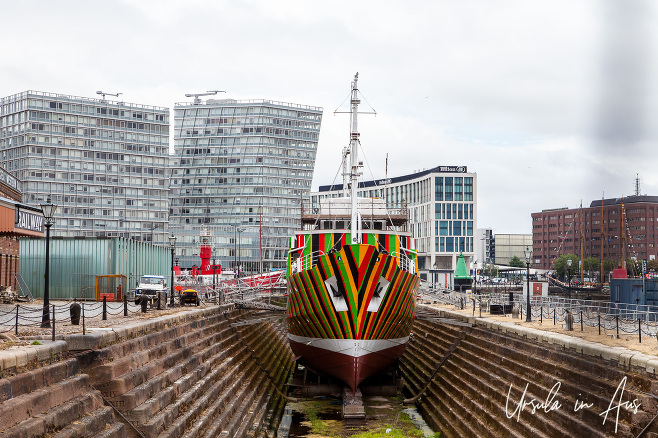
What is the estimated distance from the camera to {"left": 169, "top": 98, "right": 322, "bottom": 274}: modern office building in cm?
12525

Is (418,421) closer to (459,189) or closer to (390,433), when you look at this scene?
(390,433)

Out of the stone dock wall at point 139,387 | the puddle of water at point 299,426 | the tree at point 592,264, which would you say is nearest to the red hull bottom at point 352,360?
the puddle of water at point 299,426

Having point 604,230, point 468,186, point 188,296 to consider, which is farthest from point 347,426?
point 468,186

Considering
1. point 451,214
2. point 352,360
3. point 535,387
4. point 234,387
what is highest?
point 451,214

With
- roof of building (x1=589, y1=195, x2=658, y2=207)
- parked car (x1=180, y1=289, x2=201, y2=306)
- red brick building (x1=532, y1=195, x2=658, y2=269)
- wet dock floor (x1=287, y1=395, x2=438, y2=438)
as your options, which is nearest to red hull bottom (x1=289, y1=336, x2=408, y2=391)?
wet dock floor (x1=287, y1=395, x2=438, y2=438)

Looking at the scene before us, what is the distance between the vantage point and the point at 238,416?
18391 mm

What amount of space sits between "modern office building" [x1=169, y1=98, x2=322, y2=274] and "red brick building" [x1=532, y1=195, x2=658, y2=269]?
52.3 metres

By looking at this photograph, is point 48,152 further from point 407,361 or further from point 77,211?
point 407,361

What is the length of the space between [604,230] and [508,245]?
8965 cm

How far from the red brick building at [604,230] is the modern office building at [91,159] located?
74.2 metres

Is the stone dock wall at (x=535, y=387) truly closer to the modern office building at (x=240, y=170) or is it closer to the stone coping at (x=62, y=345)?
the stone coping at (x=62, y=345)

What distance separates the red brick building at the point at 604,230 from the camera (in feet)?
311

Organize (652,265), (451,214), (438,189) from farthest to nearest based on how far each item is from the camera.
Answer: (438,189) < (451,214) < (652,265)

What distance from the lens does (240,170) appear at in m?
126
